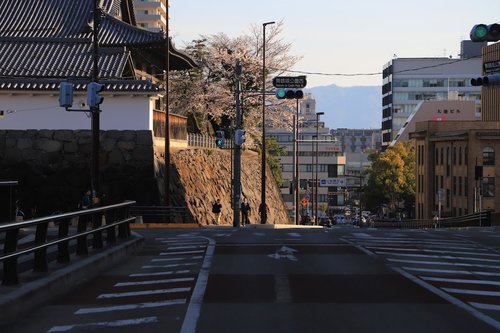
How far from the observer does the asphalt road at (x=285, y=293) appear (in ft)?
29.2

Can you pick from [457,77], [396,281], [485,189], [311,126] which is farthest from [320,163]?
[396,281]

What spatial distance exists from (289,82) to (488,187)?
1831 inches

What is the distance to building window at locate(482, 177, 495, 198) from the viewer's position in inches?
2963

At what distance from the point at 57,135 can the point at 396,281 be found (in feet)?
107

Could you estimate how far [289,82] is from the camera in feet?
114

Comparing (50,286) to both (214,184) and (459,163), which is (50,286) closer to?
(214,184)

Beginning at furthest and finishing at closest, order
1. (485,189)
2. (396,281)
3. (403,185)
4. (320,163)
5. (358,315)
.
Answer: (320,163)
(403,185)
(485,189)
(396,281)
(358,315)

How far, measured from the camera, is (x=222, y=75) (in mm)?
71812

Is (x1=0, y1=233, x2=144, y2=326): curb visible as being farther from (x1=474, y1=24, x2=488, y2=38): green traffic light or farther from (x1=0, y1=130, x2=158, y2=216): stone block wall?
(x1=0, y1=130, x2=158, y2=216): stone block wall

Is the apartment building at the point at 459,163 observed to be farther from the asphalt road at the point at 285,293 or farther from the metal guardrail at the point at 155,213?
the asphalt road at the point at 285,293

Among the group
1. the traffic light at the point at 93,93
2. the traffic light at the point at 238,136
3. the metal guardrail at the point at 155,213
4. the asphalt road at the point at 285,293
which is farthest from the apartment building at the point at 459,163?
the asphalt road at the point at 285,293

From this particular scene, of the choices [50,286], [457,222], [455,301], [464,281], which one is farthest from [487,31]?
[457,222]

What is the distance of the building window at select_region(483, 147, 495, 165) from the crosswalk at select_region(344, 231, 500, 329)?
55353mm

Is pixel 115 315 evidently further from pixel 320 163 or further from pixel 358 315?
pixel 320 163
